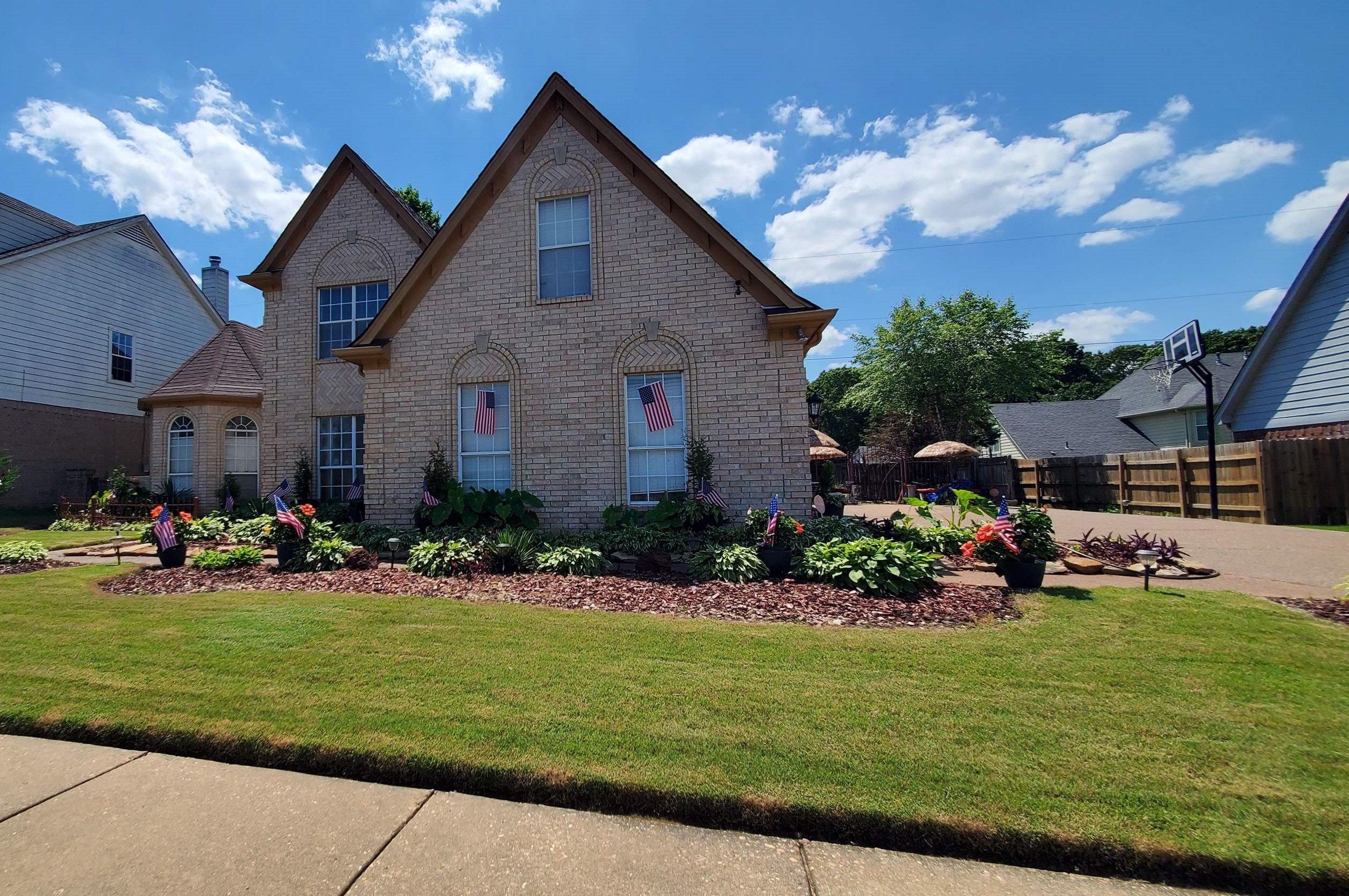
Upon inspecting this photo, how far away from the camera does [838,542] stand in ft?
27.0

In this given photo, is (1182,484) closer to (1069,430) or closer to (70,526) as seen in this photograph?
(1069,430)

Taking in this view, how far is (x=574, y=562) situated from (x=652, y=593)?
1719mm

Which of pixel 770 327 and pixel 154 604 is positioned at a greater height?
pixel 770 327

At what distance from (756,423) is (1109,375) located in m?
76.5

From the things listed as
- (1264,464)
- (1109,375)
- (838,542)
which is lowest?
(838,542)

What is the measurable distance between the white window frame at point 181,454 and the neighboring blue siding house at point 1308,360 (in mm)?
28662

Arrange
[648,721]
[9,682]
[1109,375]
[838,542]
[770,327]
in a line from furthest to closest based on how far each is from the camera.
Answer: [1109,375] < [770,327] < [838,542] < [9,682] < [648,721]

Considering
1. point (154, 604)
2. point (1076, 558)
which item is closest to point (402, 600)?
point (154, 604)

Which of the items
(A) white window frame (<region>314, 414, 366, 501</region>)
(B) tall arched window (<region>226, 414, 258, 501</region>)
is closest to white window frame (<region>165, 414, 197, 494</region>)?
(B) tall arched window (<region>226, 414, 258, 501</region>)

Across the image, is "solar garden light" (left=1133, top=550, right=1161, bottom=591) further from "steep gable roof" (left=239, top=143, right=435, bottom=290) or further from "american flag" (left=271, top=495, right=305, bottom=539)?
"steep gable roof" (left=239, top=143, right=435, bottom=290)

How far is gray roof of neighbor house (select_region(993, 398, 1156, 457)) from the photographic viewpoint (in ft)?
89.5

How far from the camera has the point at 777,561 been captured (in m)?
8.02

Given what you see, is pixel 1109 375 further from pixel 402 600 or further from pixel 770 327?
pixel 402 600

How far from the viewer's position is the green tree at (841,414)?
6538 centimetres
